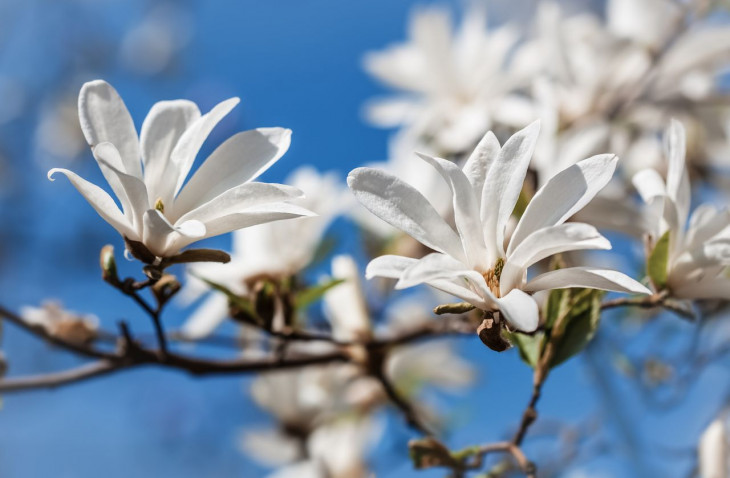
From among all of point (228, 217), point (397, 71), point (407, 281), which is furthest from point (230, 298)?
point (397, 71)

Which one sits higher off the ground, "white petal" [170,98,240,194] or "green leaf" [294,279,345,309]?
"white petal" [170,98,240,194]

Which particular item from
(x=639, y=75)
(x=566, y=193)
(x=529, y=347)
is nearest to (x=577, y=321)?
(x=529, y=347)

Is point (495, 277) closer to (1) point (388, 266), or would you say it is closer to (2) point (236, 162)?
(1) point (388, 266)

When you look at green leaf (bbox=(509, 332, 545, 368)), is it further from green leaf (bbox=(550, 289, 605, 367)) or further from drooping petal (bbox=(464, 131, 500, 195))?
drooping petal (bbox=(464, 131, 500, 195))

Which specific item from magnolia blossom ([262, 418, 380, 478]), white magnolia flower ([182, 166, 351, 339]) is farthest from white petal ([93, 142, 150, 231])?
magnolia blossom ([262, 418, 380, 478])

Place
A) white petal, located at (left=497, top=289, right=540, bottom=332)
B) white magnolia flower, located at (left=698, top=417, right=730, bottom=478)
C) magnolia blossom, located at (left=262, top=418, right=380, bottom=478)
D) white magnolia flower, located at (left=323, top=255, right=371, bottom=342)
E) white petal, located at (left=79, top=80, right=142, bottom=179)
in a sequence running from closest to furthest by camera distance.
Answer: white petal, located at (left=497, top=289, right=540, bottom=332) → white petal, located at (left=79, top=80, right=142, bottom=179) → white magnolia flower, located at (left=698, top=417, right=730, bottom=478) → white magnolia flower, located at (left=323, top=255, right=371, bottom=342) → magnolia blossom, located at (left=262, top=418, right=380, bottom=478)

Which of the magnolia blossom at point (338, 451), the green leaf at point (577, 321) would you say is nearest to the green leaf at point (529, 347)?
the green leaf at point (577, 321)
